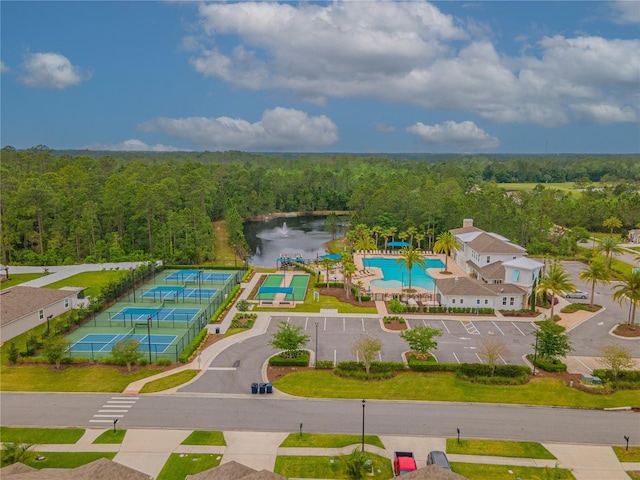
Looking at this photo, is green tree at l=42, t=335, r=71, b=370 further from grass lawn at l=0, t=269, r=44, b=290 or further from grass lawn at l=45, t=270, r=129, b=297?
grass lawn at l=0, t=269, r=44, b=290

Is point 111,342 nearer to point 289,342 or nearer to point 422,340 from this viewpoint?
point 289,342

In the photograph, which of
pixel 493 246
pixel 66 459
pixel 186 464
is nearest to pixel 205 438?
pixel 186 464

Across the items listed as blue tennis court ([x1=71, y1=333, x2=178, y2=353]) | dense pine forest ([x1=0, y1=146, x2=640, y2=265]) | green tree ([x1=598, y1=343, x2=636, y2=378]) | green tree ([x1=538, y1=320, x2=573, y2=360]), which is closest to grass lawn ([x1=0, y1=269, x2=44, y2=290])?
dense pine forest ([x1=0, y1=146, x2=640, y2=265])

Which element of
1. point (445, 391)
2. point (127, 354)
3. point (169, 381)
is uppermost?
point (127, 354)

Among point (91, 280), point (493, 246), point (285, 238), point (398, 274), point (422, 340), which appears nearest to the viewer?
point (422, 340)

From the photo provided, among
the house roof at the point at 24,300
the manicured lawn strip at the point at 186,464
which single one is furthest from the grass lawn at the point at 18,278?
the manicured lawn strip at the point at 186,464

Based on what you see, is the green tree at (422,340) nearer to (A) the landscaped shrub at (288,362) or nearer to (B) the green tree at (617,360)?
(A) the landscaped shrub at (288,362)
